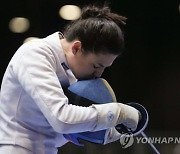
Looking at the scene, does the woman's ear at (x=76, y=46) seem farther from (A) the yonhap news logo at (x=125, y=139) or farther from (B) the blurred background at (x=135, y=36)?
(B) the blurred background at (x=135, y=36)

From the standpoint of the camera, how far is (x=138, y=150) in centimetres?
180

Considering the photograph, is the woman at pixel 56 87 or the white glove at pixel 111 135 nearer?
the woman at pixel 56 87

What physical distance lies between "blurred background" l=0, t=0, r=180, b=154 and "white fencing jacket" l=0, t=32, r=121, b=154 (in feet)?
3.99

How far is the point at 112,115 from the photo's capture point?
35.4 inches

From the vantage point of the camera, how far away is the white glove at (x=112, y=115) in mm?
894

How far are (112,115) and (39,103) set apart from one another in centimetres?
16

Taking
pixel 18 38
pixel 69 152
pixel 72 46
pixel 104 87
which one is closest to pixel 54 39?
pixel 72 46

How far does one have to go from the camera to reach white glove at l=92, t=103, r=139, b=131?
894 millimetres

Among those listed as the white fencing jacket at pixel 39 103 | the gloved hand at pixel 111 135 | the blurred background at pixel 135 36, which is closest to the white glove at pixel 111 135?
the gloved hand at pixel 111 135

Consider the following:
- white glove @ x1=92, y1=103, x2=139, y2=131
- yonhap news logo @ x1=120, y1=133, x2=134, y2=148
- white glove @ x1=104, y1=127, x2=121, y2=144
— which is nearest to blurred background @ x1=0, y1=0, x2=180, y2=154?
yonhap news logo @ x1=120, y1=133, x2=134, y2=148

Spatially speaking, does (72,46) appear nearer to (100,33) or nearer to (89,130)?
(100,33)

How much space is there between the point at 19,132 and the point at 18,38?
1.37 m

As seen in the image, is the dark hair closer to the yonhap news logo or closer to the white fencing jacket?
the white fencing jacket

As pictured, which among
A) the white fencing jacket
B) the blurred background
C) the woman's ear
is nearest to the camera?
the white fencing jacket
